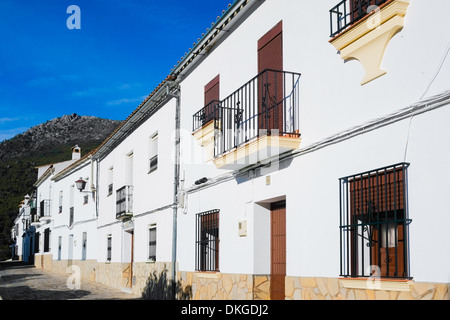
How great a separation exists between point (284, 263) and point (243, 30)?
A: 4.13m

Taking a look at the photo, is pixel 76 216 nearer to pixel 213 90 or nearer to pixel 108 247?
pixel 108 247

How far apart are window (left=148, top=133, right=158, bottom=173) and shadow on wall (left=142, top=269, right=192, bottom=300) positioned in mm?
2748

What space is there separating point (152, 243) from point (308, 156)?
822 cm

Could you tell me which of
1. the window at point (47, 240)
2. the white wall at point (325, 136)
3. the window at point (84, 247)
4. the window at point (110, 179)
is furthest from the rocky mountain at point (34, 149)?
the white wall at point (325, 136)

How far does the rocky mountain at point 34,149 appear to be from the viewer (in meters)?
63.6

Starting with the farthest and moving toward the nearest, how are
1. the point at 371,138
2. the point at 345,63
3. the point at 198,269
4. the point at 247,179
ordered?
the point at 198,269 → the point at 247,179 → the point at 345,63 → the point at 371,138

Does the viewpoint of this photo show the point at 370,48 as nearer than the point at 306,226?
Yes

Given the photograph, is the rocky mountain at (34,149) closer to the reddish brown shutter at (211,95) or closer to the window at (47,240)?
the window at (47,240)

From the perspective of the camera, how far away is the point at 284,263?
865cm

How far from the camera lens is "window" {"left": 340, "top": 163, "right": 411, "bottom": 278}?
19.0ft

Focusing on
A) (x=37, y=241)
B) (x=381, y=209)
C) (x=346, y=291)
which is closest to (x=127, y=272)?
(x=346, y=291)

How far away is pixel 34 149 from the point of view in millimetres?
75500
